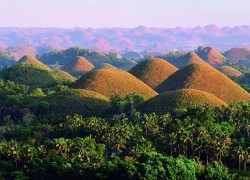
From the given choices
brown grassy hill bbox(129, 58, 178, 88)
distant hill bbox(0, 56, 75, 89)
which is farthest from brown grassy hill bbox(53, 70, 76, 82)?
brown grassy hill bbox(129, 58, 178, 88)

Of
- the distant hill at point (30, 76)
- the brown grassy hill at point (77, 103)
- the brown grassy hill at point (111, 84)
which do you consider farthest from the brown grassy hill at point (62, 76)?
the brown grassy hill at point (77, 103)

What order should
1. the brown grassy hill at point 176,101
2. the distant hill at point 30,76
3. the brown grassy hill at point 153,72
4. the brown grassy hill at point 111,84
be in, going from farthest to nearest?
the distant hill at point 30,76 → the brown grassy hill at point 153,72 → the brown grassy hill at point 111,84 → the brown grassy hill at point 176,101

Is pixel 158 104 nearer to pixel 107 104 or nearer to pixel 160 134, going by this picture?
pixel 107 104

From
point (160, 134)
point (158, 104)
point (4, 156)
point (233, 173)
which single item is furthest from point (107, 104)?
point (233, 173)

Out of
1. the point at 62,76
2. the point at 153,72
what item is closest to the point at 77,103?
the point at 153,72

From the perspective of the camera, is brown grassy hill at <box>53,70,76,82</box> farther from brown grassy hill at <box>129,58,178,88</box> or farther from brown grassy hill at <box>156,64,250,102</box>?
brown grassy hill at <box>156,64,250,102</box>

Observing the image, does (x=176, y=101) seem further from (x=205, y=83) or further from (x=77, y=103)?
(x=205, y=83)

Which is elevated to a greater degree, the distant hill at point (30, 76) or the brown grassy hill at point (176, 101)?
the brown grassy hill at point (176, 101)

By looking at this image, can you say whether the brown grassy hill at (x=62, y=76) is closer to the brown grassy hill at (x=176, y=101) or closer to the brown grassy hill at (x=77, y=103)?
the brown grassy hill at (x=77, y=103)
